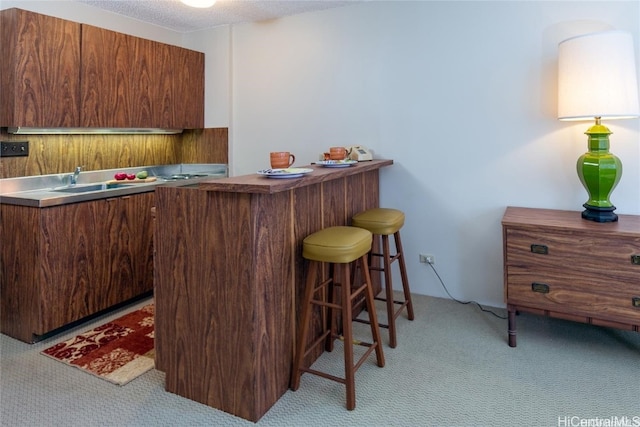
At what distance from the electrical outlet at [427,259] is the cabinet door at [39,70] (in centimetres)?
289

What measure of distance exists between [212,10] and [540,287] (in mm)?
3400

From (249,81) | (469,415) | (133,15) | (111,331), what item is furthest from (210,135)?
(469,415)

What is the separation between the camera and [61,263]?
265 cm

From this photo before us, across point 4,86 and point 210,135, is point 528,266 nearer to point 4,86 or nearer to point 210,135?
point 210,135

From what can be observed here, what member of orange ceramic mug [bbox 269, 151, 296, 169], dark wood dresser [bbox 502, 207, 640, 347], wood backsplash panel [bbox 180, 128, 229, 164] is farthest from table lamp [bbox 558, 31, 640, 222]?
wood backsplash panel [bbox 180, 128, 229, 164]

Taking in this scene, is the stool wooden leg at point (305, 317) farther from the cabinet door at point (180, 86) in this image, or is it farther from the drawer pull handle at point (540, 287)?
the cabinet door at point (180, 86)

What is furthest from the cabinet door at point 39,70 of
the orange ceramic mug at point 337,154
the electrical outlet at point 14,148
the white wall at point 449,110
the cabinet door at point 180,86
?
the orange ceramic mug at point 337,154

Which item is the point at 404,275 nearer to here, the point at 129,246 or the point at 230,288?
the point at 230,288

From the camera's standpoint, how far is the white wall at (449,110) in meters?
2.81

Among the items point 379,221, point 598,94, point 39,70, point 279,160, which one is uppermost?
point 39,70

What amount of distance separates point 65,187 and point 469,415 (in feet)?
10.7

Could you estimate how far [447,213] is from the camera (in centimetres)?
324

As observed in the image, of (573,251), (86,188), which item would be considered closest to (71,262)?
(86,188)

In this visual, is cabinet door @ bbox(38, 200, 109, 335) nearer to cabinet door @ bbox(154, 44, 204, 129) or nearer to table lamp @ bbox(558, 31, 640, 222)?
cabinet door @ bbox(154, 44, 204, 129)
